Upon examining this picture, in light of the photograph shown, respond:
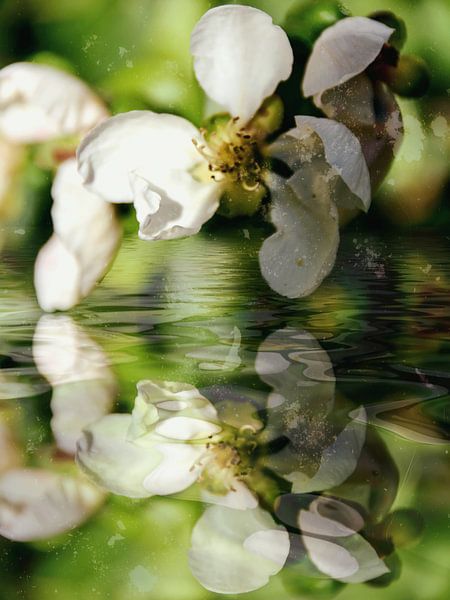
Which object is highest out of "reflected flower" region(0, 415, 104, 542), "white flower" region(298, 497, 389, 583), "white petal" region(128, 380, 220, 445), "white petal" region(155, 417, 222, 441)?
"white flower" region(298, 497, 389, 583)

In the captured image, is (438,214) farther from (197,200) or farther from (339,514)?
(339,514)

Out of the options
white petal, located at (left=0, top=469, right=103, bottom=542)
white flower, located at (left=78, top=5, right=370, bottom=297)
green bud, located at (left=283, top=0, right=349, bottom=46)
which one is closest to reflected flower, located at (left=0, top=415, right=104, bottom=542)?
white petal, located at (left=0, top=469, right=103, bottom=542)

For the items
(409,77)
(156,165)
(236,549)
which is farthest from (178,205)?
(236,549)

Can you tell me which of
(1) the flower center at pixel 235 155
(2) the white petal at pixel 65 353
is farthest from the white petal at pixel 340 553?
(1) the flower center at pixel 235 155

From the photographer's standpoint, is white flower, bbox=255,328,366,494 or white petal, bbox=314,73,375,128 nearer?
white flower, bbox=255,328,366,494

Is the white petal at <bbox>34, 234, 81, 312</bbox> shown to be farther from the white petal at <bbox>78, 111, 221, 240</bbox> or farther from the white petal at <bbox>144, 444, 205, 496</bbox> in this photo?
the white petal at <bbox>144, 444, 205, 496</bbox>

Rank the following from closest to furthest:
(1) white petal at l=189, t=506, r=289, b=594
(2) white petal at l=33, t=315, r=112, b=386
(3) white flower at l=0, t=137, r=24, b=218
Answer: (1) white petal at l=189, t=506, r=289, b=594 → (2) white petal at l=33, t=315, r=112, b=386 → (3) white flower at l=0, t=137, r=24, b=218

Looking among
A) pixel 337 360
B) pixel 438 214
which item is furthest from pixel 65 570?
pixel 438 214
